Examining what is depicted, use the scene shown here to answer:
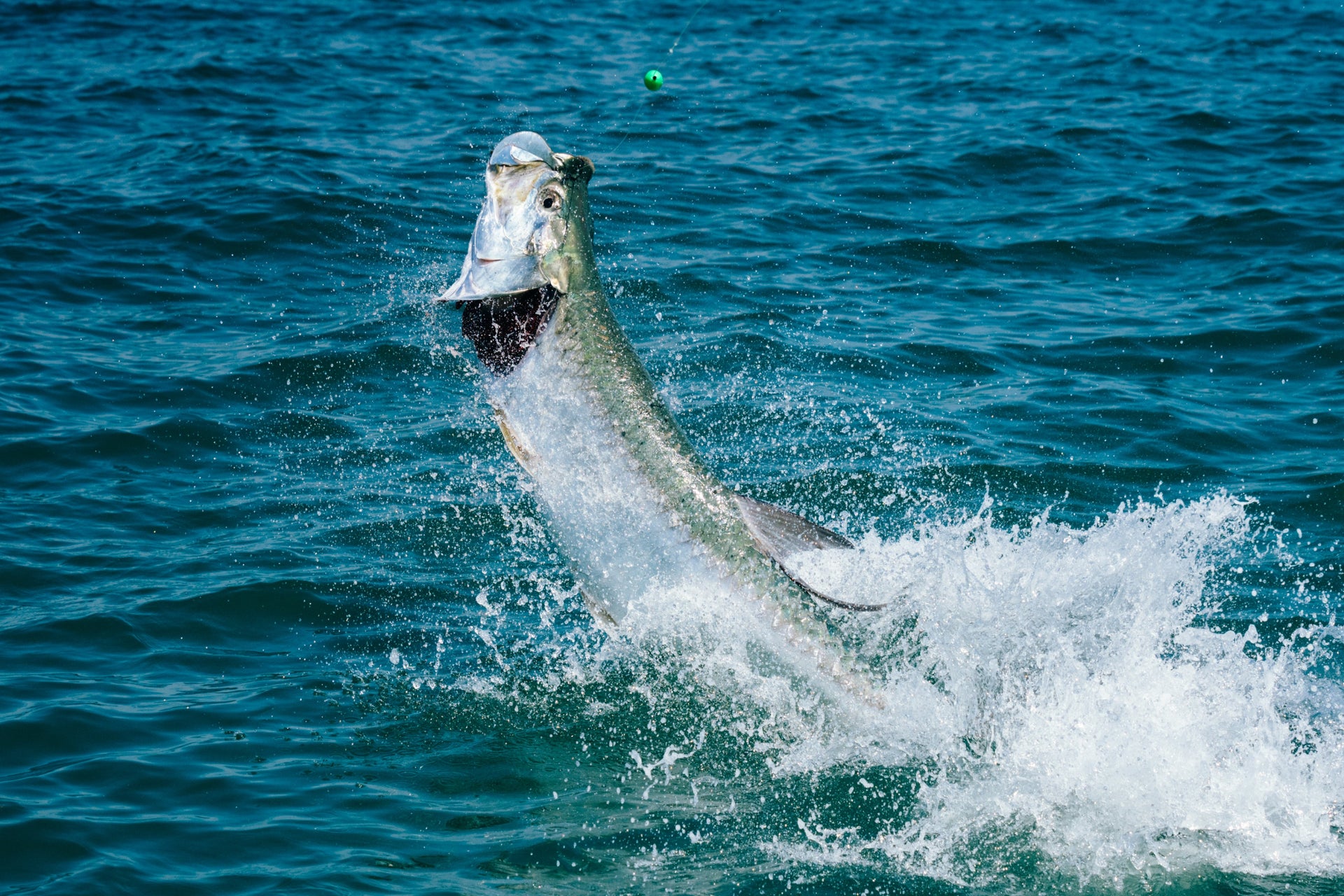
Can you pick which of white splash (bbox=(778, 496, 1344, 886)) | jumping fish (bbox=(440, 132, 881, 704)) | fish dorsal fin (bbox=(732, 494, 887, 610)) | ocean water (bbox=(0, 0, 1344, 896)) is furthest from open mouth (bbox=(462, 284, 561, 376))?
white splash (bbox=(778, 496, 1344, 886))

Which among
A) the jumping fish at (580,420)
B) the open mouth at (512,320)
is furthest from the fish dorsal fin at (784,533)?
the open mouth at (512,320)

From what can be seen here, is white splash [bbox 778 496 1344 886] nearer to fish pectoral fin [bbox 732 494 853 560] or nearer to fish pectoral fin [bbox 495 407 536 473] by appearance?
fish pectoral fin [bbox 732 494 853 560]

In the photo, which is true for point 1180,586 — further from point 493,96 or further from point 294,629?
point 493,96

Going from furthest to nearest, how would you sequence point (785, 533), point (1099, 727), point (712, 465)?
point (712, 465)
point (1099, 727)
point (785, 533)

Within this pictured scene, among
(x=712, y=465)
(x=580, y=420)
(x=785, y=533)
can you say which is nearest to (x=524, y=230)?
(x=580, y=420)

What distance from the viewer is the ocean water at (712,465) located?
17.6 ft

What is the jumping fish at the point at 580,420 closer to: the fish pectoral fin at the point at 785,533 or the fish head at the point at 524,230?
the fish head at the point at 524,230

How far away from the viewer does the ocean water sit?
5359 millimetres

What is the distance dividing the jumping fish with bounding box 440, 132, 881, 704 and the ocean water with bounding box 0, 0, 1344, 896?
0.75 ft

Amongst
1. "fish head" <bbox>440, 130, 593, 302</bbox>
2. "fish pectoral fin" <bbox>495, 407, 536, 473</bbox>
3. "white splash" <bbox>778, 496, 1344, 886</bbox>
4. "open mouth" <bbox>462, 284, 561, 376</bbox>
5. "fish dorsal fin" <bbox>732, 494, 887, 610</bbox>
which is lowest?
"white splash" <bbox>778, 496, 1344, 886</bbox>

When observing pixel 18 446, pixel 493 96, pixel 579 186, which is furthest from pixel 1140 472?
pixel 493 96

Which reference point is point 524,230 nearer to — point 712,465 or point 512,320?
point 512,320

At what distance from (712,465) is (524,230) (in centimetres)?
327

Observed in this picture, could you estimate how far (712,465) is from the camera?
857 centimetres
